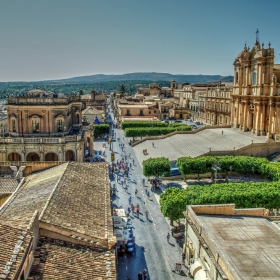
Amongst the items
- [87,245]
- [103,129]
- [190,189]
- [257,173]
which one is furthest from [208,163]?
[103,129]

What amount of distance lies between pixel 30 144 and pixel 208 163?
20.9 metres

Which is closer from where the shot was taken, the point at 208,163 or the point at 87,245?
the point at 87,245

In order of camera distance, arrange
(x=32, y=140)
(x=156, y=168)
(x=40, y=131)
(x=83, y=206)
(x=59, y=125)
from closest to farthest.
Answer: (x=83, y=206)
(x=156, y=168)
(x=32, y=140)
(x=40, y=131)
(x=59, y=125)

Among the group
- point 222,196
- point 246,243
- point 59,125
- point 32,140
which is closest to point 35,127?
point 59,125

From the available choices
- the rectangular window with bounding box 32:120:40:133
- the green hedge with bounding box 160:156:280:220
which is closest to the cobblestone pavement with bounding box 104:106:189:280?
the green hedge with bounding box 160:156:280:220

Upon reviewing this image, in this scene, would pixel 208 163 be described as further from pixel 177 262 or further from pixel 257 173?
pixel 177 262

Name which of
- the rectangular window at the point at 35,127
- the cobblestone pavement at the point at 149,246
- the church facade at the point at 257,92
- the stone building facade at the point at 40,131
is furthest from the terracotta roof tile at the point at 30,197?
the church facade at the point at 257,92

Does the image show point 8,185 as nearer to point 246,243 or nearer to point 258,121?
point 246,243

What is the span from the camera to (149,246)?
2611 centimetres

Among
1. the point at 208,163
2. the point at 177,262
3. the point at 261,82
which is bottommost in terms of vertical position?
the point at 177,262

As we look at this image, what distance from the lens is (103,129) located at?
75.4m

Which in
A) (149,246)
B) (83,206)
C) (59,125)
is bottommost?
(149,246)

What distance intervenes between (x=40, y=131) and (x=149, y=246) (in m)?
24.0

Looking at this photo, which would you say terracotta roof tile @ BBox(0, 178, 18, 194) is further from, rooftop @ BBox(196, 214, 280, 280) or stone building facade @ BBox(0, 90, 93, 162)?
stone building facade @ BBox(0, 90, 93, 162)
